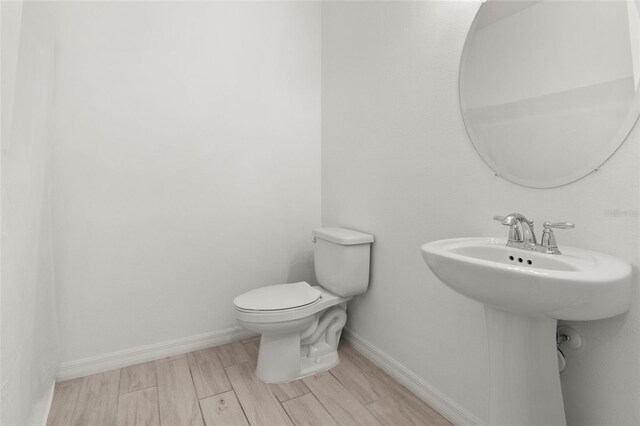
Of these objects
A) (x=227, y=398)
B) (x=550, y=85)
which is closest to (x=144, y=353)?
(x=227, y=398)

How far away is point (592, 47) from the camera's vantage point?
0.98 m

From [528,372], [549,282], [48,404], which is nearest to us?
[549,282]

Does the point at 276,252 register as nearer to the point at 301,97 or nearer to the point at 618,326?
the point at 301,97

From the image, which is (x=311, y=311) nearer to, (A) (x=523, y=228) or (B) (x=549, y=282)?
(A) (x=523, y=228)

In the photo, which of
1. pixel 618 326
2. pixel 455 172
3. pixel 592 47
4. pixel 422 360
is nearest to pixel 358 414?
pixel 422 360

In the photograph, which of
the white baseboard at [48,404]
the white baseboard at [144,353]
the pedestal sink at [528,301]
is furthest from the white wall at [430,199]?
the white baseboard at [48,404]

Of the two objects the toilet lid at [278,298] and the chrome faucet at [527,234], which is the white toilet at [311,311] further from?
the chrome faucet at [527,234]

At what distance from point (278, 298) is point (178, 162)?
3.15 feet

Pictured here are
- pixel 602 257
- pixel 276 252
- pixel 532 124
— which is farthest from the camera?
pixel 276 252

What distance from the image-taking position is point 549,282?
744 mm

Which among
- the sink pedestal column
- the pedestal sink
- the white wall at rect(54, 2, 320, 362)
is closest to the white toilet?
the white wall at rect(54, 2, 320, 362)

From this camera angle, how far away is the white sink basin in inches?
29.3

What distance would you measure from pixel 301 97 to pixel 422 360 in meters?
1.75

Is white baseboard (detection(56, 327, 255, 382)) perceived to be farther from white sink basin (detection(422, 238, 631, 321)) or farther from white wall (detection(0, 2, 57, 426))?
white sink basin (detection(422, 238, 631, 321))
